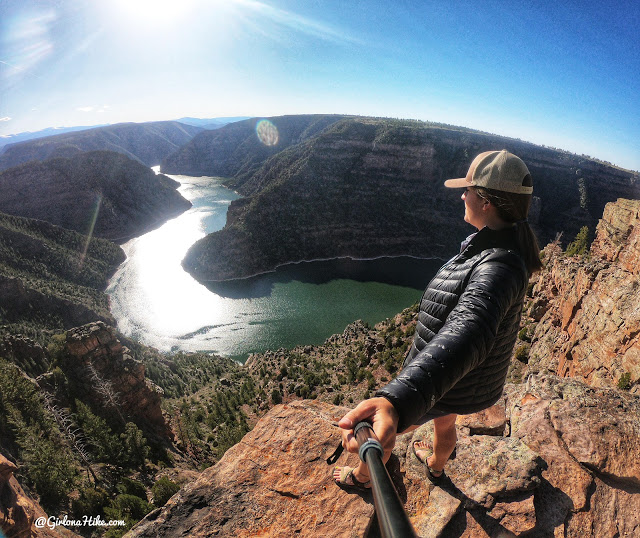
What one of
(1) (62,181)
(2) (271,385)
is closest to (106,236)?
(1) (62,181)

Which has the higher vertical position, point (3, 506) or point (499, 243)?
point (499, 243)

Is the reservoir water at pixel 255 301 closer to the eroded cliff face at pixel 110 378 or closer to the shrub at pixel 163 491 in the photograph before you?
the eroded cliff face at pixel 110 378

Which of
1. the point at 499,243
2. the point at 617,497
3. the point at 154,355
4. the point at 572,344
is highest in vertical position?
the point at 499,243

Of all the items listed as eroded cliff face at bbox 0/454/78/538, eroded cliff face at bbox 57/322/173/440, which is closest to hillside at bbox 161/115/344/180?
eroded cliff face at bbox 57/322/173/440

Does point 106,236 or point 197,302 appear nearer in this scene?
point 197,302

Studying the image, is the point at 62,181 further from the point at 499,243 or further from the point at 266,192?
the point at 499,243

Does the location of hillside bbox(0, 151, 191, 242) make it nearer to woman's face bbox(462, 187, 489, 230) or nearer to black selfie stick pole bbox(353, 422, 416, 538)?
woman's face bbox(462, 187, 489, 230)

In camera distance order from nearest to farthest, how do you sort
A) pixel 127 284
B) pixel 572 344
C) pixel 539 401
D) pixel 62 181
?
1. pixel 539 401
2. pixel 572 344
3. pixel 127 284
4. pixel 62 181

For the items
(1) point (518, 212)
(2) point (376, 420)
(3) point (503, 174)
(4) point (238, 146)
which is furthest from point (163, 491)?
(4) point (238, 146)

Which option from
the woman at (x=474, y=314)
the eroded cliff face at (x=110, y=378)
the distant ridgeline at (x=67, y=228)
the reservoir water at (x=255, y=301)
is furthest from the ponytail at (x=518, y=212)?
the reservoir water at (x=255, y=301)
